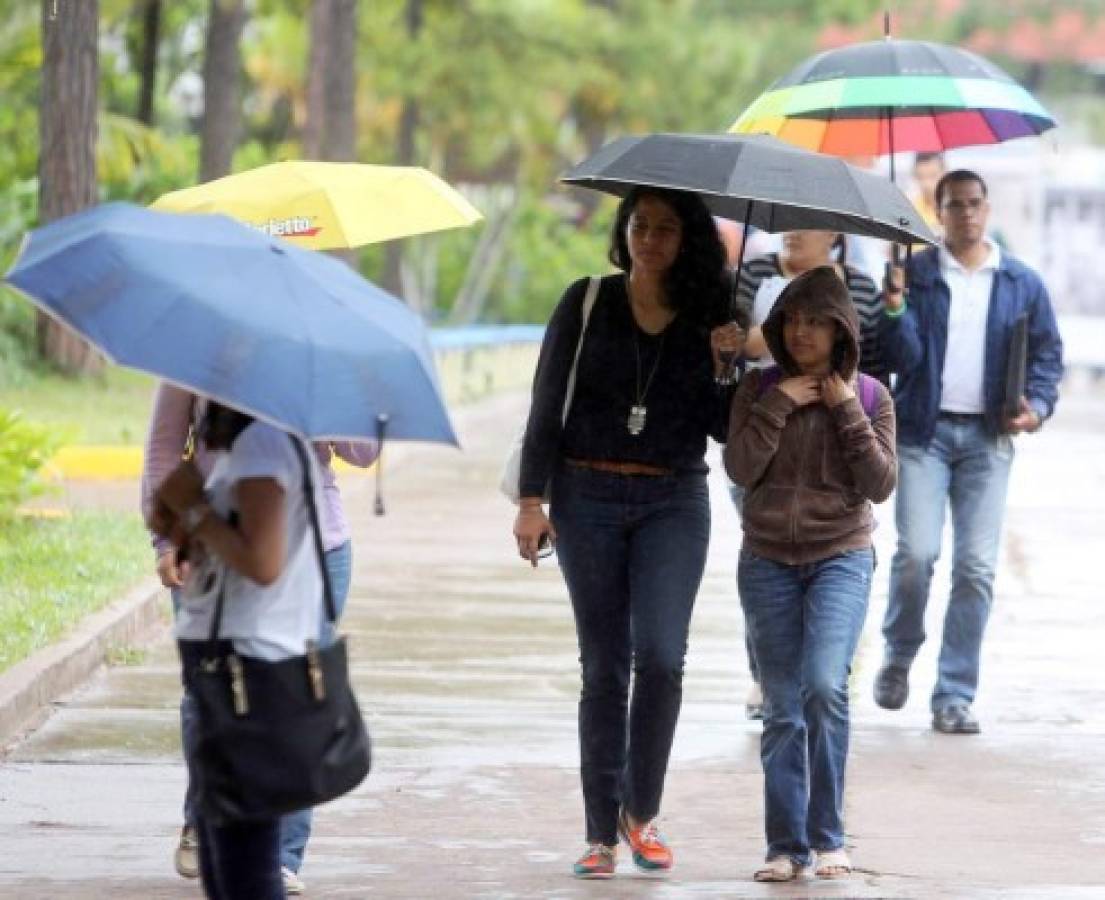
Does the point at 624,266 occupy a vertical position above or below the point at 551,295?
above

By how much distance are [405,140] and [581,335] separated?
2902 centimetres

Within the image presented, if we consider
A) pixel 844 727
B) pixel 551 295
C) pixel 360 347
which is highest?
pixel 360 347

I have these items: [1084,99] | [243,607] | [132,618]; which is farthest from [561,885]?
[1084,99]

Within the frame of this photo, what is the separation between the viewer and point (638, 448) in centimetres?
732

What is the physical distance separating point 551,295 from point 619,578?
33.8 meters

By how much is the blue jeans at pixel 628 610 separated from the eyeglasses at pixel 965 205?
2.75m

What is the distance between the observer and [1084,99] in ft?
229

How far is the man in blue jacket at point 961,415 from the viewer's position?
32.1 ft

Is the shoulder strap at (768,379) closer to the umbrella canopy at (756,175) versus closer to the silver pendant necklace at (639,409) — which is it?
the silver pendant necklace at (639,409)

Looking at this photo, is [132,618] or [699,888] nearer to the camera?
[699,888]

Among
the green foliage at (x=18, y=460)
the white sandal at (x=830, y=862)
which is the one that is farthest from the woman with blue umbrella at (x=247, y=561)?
the green foliage at (x=18, y=460)

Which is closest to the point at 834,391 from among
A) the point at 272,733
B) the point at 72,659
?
the point at 272,733

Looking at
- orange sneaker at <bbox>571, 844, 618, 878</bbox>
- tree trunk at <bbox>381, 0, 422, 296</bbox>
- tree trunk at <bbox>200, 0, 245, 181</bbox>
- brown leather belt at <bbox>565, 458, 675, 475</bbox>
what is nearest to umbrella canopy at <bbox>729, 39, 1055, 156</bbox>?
brown leather belt at <bbox>565, 458, 675, 475</bbox>

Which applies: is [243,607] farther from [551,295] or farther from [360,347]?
[551,295]
